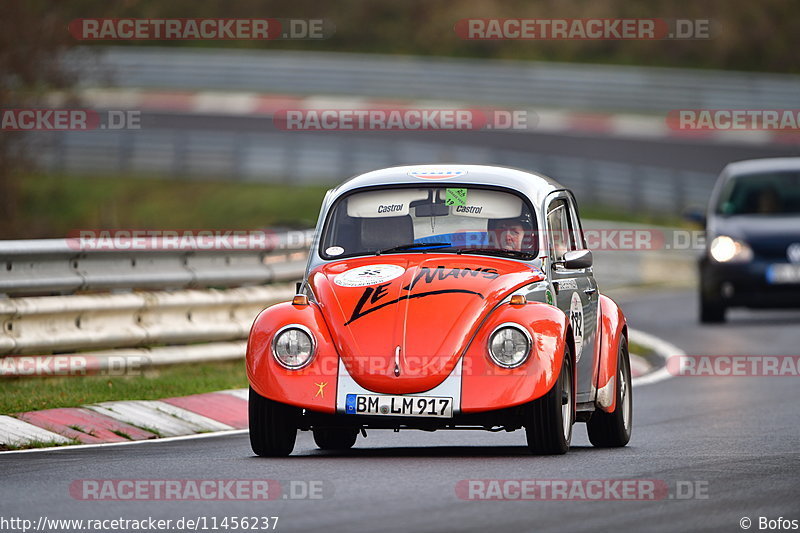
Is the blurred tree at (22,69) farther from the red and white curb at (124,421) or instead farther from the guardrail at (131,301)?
the red and white curb at (124,421)

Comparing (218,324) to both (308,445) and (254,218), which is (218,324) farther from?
(254,218)

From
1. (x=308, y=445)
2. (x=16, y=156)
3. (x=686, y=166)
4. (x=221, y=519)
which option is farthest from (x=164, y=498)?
(x=686, y=166)

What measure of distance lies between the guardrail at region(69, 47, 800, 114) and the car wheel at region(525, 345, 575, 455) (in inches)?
1559

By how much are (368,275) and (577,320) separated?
4.51 ft

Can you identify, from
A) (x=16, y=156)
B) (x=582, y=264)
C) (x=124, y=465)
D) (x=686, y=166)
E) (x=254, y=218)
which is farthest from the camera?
(x=686, y=166)

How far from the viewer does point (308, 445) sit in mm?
11211

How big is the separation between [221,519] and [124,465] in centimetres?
219

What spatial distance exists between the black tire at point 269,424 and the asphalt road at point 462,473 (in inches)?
4.2
